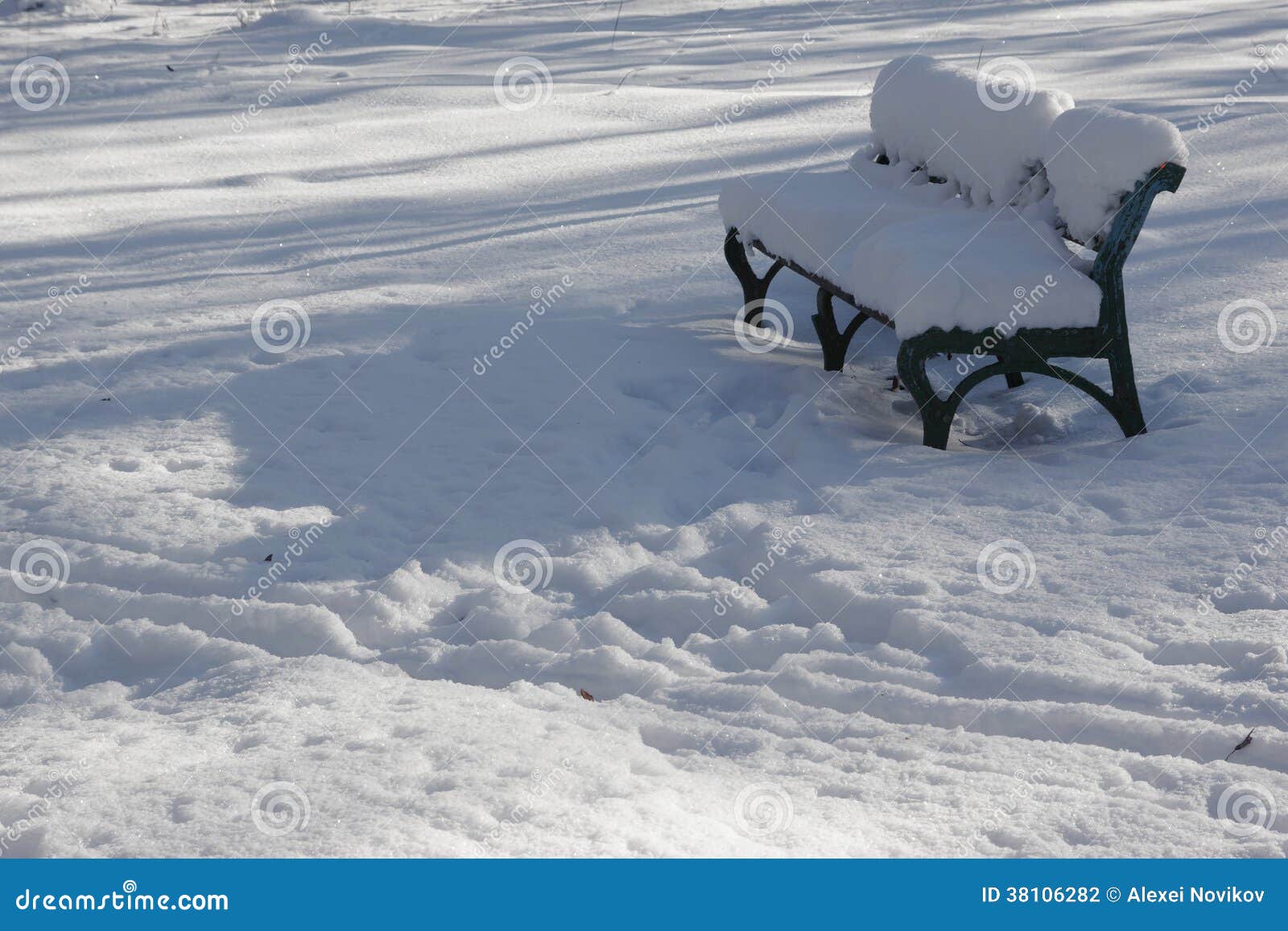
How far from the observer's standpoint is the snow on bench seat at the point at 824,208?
4.66 meters

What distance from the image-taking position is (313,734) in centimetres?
273

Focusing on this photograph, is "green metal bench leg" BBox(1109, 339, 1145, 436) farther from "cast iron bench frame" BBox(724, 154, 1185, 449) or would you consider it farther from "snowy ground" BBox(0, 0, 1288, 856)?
"snowy ground" BBox(0, 0, 1288, 856)

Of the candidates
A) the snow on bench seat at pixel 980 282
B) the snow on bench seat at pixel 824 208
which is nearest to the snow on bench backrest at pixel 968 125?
the snow on bench seat at pixel 824 208

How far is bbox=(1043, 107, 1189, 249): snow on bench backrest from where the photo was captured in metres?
3.63

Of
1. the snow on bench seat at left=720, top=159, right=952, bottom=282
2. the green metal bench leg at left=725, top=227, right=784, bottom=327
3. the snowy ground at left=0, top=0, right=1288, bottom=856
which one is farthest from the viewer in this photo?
the green metal bench leg at left=725, top=227, right=784, bottom=327

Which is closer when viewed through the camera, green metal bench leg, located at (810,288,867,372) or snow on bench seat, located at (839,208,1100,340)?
snow on bench seat, located at (839,208,1100,340)

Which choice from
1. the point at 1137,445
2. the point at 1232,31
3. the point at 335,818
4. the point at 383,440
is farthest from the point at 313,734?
the point at 1232,31

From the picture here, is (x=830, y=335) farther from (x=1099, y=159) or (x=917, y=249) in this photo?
(x=1099, y=159)

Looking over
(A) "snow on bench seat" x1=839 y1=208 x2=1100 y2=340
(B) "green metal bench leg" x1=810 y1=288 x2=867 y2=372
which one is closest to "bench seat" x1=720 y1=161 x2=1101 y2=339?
(A) "snow on bench seat" x1=839 y1=208 x2=1100 y2=340

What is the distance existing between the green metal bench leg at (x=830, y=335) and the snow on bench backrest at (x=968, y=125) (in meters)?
0.71

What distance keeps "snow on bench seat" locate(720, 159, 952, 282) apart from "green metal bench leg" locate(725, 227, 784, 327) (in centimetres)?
10

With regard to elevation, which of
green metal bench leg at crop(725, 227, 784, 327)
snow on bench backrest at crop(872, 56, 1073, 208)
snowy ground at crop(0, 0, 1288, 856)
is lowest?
snowy ground at crop(0, 0, 1288, 856)

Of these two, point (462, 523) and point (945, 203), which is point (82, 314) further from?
point (945, 203)

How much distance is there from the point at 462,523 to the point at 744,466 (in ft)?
3.33
